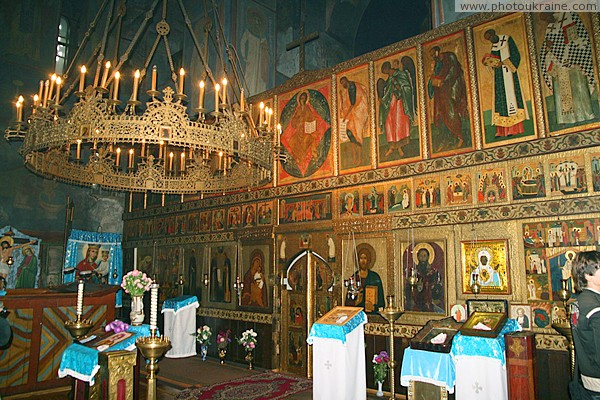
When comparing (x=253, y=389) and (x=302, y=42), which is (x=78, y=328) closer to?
(x=253, y=389)

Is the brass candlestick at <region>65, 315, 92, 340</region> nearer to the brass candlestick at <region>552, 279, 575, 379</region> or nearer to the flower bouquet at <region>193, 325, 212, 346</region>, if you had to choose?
the flower bouquet at <region>193, 325, 212, 346</region>

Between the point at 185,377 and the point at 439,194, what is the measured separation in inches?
253

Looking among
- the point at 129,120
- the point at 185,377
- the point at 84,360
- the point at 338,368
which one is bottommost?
the point at 185,377

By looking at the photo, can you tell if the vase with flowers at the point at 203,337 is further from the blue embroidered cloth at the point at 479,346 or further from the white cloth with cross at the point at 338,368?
the blue embroidered cloth at the point at 479,346

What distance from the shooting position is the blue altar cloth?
5727 mm

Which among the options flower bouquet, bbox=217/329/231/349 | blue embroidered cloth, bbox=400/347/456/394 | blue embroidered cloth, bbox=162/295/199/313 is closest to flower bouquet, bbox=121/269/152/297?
blue embroidered cloth, bbox=400/347/456/394

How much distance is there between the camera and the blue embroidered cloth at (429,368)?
632 centimetres

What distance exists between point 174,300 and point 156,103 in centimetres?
813

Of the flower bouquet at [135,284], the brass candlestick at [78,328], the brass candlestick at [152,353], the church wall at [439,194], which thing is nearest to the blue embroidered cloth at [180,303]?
the church wall at [439,194]

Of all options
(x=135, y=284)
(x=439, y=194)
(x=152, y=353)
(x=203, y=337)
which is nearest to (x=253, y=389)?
(x=135, y=284)

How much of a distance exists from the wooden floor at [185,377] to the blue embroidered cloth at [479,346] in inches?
108

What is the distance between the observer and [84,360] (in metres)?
5.82

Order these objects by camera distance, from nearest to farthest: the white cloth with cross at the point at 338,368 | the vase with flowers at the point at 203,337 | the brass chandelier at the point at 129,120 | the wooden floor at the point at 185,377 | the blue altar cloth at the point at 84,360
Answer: the brass chandelier at the point at 129,120 < the blue altar cloth at the point at 84,360 < the white cloth with cross at the point at 338,368 < the wooden floor at the point at 185,377 < the vase with flowers at the point at 203,337

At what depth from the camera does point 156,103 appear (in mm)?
5273
